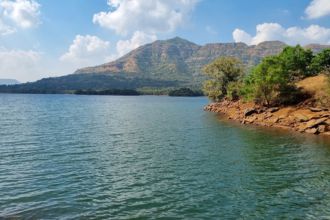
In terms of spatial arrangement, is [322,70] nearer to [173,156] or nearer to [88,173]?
[173,156]

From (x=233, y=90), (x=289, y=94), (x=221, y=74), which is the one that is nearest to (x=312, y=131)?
(x=289, y=94)

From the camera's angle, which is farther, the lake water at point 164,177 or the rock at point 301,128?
the rock at point 301,128

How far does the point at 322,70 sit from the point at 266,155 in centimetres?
7195

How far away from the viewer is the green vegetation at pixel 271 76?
9106 centimetres

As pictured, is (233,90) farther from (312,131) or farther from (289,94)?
(312,131)

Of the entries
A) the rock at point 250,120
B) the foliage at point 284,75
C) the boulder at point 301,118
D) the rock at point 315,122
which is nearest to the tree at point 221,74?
the foliage at point 284,75

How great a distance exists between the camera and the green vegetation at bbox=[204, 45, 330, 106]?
9106 cm

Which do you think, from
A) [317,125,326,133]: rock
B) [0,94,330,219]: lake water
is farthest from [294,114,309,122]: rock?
[0,94,330,219]: lake water

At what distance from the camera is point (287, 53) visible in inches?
4254

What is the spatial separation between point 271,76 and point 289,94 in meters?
6.93

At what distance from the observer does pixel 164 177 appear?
114 ft

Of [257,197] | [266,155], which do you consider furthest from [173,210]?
[266,155]

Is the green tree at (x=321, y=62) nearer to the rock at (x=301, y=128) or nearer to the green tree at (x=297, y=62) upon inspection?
the green tree at (x=297, y=62)

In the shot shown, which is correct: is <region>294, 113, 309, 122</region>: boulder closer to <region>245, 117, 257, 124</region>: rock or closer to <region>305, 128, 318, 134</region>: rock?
<region>305, 128, 318, 134</region>: rock
